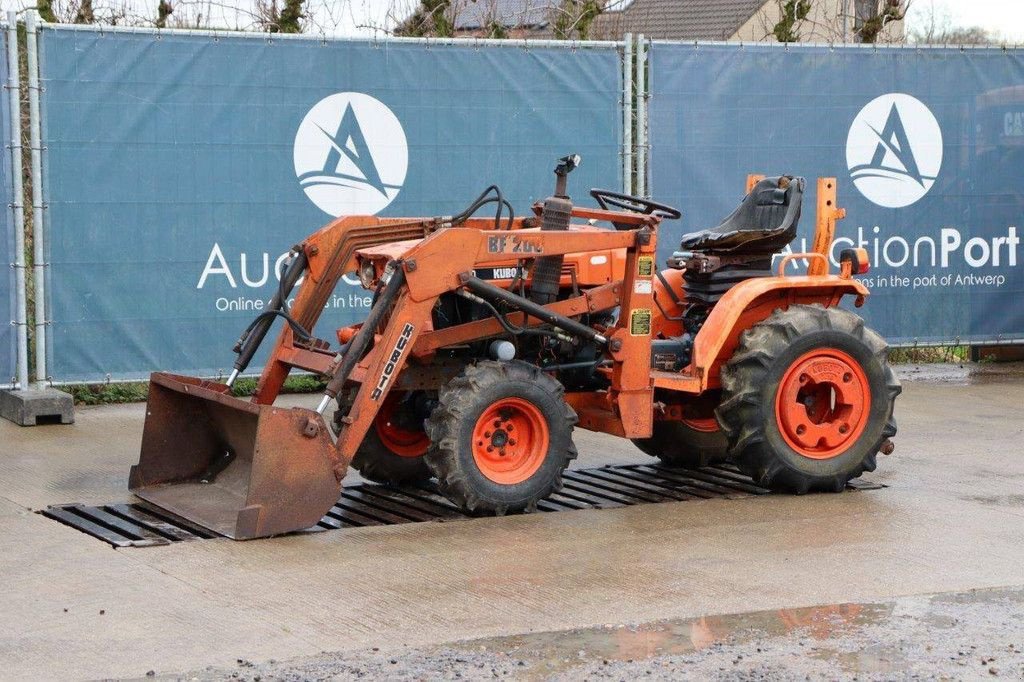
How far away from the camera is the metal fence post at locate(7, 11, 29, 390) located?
10070 millimetres

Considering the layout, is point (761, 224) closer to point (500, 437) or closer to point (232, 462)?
point (500, 437)

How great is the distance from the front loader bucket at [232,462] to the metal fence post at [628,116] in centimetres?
432

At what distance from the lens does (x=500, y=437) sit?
7.59m

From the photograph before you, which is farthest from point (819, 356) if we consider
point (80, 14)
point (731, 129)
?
point (80, 14)

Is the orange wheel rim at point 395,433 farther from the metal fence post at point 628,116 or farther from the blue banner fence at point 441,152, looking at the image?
the metal fence post at point 628,116

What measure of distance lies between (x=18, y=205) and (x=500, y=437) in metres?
4.23

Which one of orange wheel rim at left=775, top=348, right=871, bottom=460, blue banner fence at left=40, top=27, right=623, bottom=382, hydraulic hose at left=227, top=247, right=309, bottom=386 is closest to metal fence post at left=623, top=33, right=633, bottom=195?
blue banner fence at left=40, top=27, right=623, bottom=382

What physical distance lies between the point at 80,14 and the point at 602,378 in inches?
318

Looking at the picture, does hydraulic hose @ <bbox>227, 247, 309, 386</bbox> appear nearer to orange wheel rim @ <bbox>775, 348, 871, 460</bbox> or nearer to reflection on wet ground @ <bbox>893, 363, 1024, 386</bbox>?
orange wheel rim @ <bbox>775, 348, 871, 460</bbox>

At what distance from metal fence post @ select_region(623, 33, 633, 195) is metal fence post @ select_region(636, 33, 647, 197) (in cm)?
5

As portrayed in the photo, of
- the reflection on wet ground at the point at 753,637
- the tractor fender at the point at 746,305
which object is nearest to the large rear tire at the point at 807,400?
the tractor fender at the point at 746,305

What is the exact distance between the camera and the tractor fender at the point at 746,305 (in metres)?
8.00

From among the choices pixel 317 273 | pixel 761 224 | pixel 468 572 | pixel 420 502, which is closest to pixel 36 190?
pixel 317 273

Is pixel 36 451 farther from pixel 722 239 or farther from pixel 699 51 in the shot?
pixel 699 51
